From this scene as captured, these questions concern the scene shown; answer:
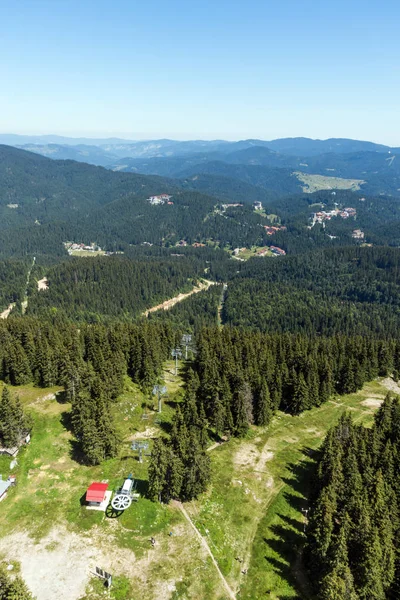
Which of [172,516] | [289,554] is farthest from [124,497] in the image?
[289,554]

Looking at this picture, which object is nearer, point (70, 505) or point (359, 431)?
point (70, 505)

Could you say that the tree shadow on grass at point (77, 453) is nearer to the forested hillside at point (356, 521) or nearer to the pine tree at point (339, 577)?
the forested hillside at point (356, 521)

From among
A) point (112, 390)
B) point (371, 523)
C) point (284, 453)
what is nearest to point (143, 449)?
point (112, 390)

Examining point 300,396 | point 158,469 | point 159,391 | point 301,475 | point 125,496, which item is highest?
point 158,469

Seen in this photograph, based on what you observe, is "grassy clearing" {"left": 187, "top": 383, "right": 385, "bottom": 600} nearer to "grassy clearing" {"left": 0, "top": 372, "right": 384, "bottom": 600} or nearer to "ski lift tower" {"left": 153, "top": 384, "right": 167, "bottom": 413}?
"grassy clearing" {"left": 0, "top": 372, "right": 384, "bottom": 600}

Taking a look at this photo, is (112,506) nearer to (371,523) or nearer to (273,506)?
(273,506)

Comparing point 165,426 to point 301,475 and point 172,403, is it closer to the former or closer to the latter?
point 172,403
